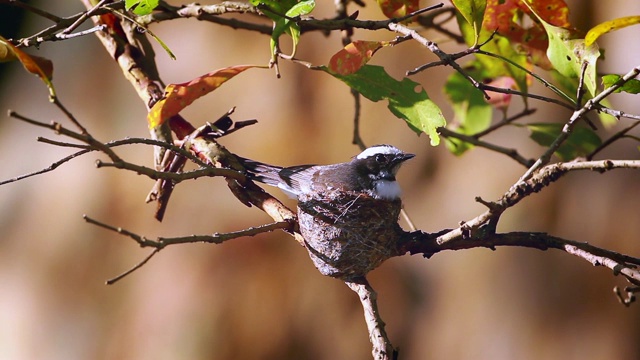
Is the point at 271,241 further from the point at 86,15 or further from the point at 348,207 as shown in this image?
the point at 86,15

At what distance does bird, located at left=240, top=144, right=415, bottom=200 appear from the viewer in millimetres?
2020

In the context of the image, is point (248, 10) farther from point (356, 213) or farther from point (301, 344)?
point (301, 344)

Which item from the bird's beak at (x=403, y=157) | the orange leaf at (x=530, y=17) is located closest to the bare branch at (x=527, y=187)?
the orange leaf at (x=530, y=17)

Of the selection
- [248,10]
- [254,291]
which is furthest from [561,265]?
[248,10]

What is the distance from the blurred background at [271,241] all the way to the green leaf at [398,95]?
2.12 metres

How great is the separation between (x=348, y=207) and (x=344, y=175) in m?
0.26

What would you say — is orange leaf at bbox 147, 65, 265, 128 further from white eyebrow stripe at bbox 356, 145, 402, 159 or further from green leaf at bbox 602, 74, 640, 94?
white eyebrow stripe at bbox 356, 145, 402, 159

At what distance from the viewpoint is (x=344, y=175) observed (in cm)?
222

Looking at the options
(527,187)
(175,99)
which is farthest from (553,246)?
(175,99)

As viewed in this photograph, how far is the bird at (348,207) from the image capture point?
5.68 ft

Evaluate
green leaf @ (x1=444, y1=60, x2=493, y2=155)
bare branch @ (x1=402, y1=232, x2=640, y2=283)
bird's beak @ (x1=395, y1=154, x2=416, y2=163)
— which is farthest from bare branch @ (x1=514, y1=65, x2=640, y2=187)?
bird's beak @ (x1=395, y1=154, x2=416, y2=163)

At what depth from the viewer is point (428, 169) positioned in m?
4.54

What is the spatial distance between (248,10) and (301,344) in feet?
11.1

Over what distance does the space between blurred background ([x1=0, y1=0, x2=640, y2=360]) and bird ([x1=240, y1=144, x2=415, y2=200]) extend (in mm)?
1353
